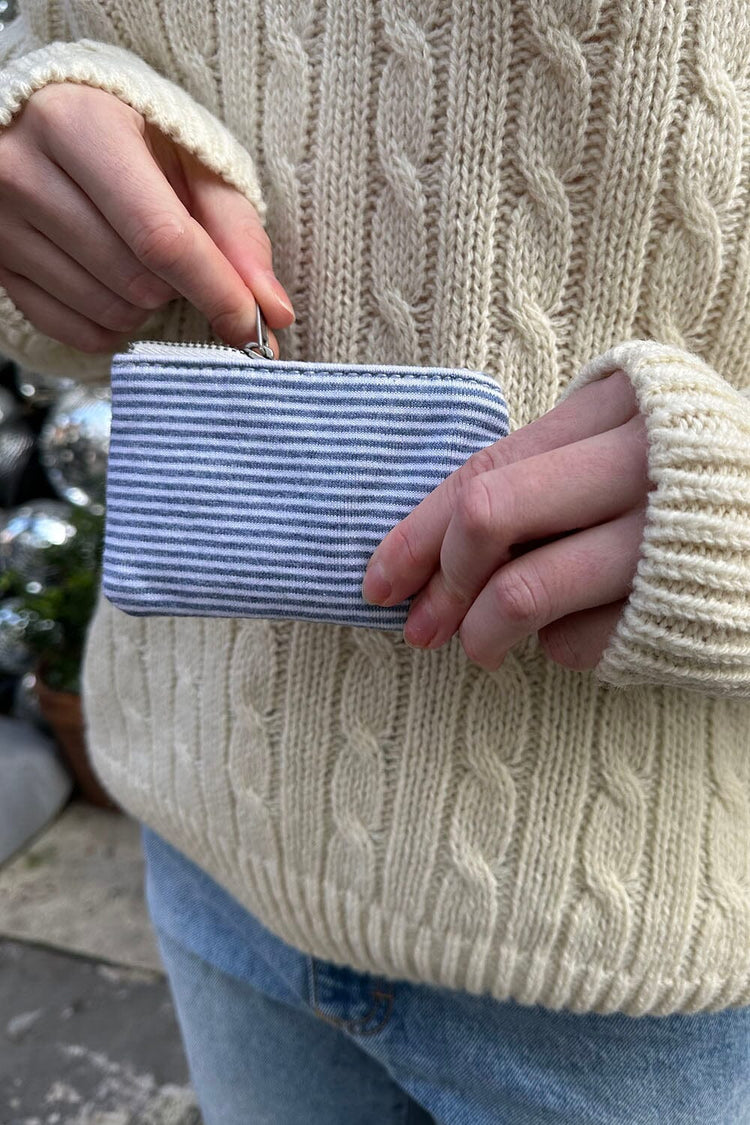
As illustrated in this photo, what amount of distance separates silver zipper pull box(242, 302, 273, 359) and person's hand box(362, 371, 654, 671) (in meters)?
0.15

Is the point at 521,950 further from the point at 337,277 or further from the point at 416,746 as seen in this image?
the point at 337,277

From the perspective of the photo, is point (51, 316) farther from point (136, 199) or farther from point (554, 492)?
point (554, 492)

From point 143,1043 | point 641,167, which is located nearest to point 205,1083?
point 641,167

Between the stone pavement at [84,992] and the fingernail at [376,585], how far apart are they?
1358 millimetres

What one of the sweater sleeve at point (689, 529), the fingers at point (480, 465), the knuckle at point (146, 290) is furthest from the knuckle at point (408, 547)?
the knuckle at point (146, 290)

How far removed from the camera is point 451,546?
0.41 m

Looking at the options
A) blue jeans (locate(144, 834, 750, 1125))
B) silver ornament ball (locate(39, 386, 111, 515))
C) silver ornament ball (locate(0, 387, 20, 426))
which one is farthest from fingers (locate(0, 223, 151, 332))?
silver ornament ball (locate(0, 387, 20, 426))

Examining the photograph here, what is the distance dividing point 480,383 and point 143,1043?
61.4 inches

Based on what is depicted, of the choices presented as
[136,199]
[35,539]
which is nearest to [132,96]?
[136,199]

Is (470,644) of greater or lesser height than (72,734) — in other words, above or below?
above

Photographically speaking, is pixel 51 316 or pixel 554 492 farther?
pixel 51 316

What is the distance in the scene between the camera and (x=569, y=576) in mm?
392

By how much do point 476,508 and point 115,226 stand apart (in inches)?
10.3

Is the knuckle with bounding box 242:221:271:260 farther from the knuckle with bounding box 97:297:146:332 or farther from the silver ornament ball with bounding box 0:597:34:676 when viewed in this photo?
the silver ornament ball with bounding box 0:597:34:676
